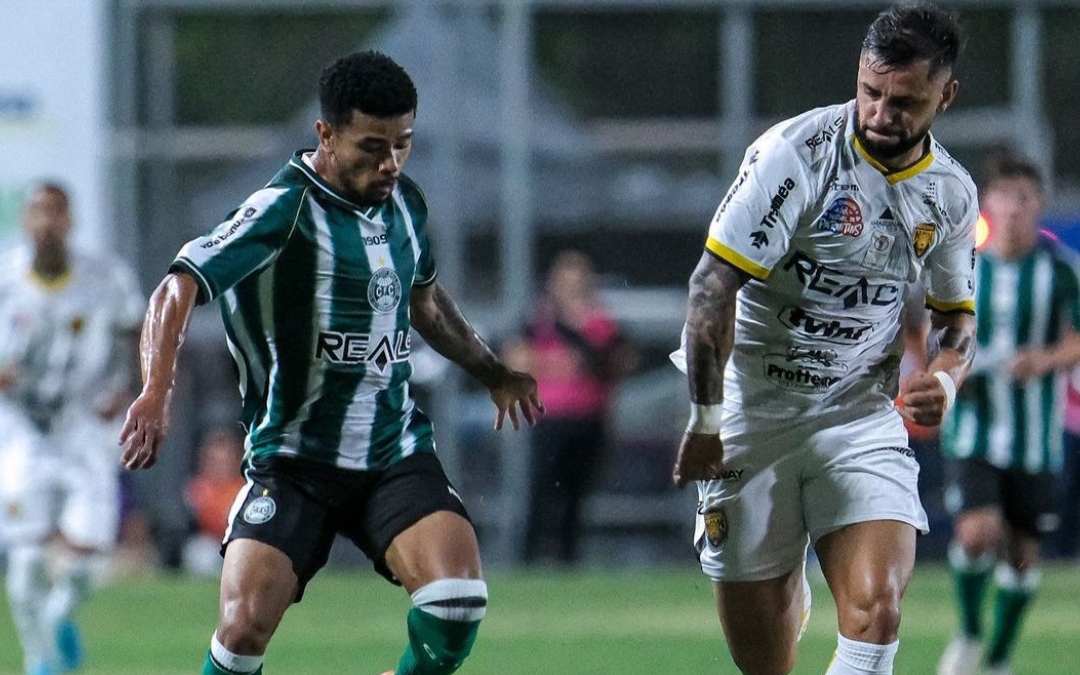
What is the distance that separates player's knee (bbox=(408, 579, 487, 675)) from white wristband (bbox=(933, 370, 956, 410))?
4.60ft

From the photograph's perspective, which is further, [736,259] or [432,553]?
[432,553]

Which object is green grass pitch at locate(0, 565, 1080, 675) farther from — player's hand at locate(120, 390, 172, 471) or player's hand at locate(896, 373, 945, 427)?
player's hand at locate(120, 390, 172, 471)

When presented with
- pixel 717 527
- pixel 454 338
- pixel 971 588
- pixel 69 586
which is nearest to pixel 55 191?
pixel 69 586

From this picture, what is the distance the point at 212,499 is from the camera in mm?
15836

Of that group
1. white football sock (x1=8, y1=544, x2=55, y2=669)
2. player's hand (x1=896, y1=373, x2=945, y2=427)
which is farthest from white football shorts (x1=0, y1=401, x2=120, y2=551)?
player's hand (x1=896, y1=373, x2=945, y2=427)

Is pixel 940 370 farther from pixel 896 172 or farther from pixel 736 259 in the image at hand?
pixel 736 259

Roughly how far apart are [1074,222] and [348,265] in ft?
36.7

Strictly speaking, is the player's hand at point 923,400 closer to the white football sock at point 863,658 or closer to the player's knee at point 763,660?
the white football sock at point 863,658

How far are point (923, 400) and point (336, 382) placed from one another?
65.3 inches

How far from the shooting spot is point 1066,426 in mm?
15141

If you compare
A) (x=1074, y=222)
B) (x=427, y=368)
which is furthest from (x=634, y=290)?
(x=1074, y=222)

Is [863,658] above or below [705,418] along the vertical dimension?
below

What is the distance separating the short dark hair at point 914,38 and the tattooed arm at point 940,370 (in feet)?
2.84

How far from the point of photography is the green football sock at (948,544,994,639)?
9.21 meters
